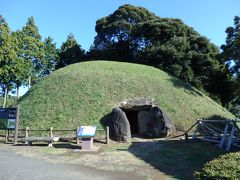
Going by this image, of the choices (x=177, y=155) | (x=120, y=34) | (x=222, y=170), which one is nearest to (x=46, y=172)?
(x=222, y=170)

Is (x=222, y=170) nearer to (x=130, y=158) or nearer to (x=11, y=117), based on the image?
(x=130, y=158)

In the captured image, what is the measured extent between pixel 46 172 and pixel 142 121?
1000cm

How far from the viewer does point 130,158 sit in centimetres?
1135

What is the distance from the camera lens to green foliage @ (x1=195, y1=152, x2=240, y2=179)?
18.9 feet

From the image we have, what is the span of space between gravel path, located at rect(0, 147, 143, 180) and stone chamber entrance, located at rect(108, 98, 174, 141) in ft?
20.8

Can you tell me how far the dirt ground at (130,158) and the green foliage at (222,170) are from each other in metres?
1.96

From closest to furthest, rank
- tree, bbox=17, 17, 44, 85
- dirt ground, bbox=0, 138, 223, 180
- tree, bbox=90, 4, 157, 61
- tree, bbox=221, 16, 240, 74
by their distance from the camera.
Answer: dirt ground, bbox=0, 138, 223, 180
tree, bbox=221, 16, 240, 74
tree, bbox=17, 17, 44, 85
tree, bbox=90, 4, 157, 61

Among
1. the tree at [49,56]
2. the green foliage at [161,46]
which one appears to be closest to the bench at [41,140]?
the green foliage at [161,46]

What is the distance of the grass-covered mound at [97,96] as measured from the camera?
18266mm

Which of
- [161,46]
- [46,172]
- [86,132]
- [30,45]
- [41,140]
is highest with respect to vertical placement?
[30,45]

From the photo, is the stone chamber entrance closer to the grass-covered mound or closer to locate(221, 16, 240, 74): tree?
the grass-covered mound

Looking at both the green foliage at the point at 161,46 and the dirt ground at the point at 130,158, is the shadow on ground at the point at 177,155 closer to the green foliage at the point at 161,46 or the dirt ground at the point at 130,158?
the dirt ground at the point at 130,158

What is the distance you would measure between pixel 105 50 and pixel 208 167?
32812 millimetres

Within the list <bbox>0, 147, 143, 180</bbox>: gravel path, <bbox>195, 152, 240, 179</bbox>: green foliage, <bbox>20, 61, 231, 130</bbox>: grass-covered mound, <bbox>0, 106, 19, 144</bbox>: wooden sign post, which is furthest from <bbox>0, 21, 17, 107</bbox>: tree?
<bbox>195, 152, 240, 179</bbox>: green foliage
